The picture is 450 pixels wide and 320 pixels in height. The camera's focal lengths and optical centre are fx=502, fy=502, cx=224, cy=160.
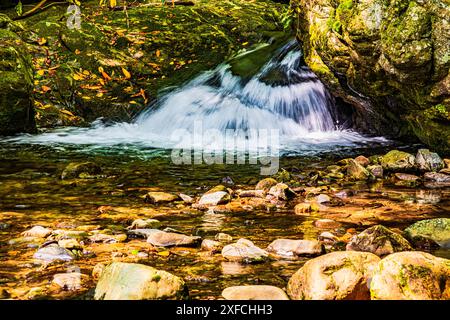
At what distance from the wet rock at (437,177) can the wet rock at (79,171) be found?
464 centimetres

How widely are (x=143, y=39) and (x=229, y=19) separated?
3.54 m

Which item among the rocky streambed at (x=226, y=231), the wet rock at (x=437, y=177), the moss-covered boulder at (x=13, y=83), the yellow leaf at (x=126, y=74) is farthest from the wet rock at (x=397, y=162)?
the yellow leaf at (x=126, y=74)

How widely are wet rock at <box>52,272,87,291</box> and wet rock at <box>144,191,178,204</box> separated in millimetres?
2360

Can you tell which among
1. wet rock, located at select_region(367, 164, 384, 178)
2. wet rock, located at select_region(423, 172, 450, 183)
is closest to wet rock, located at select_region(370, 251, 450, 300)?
wet rock, located at select_region(423, 172, 450, 183)

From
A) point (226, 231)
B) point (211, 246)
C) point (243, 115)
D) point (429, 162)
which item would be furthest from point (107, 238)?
point (243, 115)

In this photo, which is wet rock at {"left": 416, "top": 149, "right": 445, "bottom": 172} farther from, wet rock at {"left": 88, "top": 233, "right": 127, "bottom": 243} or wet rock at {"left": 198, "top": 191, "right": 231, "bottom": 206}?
wet rock at {"left": 88, "top": 233, "right": 127, "bottom": 243}

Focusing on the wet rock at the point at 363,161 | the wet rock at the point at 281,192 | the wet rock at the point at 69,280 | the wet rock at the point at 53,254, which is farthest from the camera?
the wet rock at the point at 363,161

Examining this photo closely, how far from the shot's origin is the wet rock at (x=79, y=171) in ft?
22.6

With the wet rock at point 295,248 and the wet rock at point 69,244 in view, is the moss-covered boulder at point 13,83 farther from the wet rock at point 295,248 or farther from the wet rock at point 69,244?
the wet rock at point 295,248

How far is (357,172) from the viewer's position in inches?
279

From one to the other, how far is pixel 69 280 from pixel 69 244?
0.68 m

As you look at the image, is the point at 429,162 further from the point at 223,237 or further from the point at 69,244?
the point at 69,244

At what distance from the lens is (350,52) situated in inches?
323

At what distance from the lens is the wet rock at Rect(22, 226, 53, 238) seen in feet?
13.7
